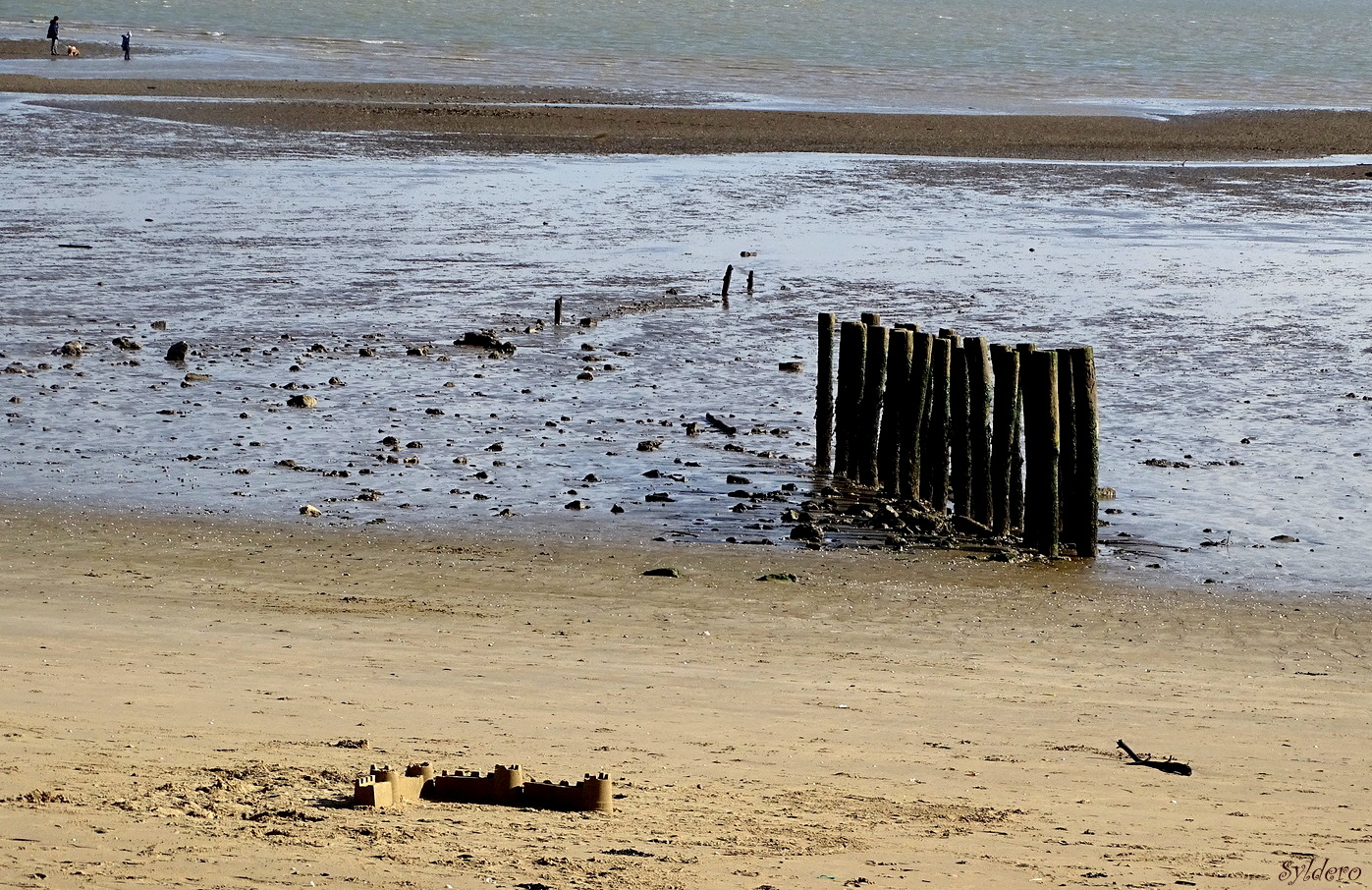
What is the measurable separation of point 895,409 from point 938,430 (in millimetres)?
616

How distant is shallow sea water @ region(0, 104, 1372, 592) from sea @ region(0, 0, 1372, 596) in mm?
66

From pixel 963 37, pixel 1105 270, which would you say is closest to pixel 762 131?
pixel 1105 270

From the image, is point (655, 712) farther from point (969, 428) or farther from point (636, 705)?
point (969, 428)

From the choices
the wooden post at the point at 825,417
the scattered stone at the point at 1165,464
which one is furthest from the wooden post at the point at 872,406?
the scattered stone at the point at 1165,464

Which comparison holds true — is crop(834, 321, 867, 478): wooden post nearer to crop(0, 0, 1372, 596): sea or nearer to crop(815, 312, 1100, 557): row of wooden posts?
crop(815, 312, 1100, 557): row of wooden posts

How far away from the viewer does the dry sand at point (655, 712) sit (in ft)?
21.5

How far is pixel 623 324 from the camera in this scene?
2188 centimetres

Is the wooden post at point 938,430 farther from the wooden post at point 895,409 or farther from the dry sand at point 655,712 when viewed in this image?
the dry sand at point 655,712

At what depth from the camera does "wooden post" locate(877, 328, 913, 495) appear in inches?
604

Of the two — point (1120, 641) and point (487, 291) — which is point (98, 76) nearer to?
point (487, 291)

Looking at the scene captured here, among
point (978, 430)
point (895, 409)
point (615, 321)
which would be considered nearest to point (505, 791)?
point (978, 430)

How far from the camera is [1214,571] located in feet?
43.3

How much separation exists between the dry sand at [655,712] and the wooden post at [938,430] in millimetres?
1489

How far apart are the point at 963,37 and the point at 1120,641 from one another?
89.4 m
